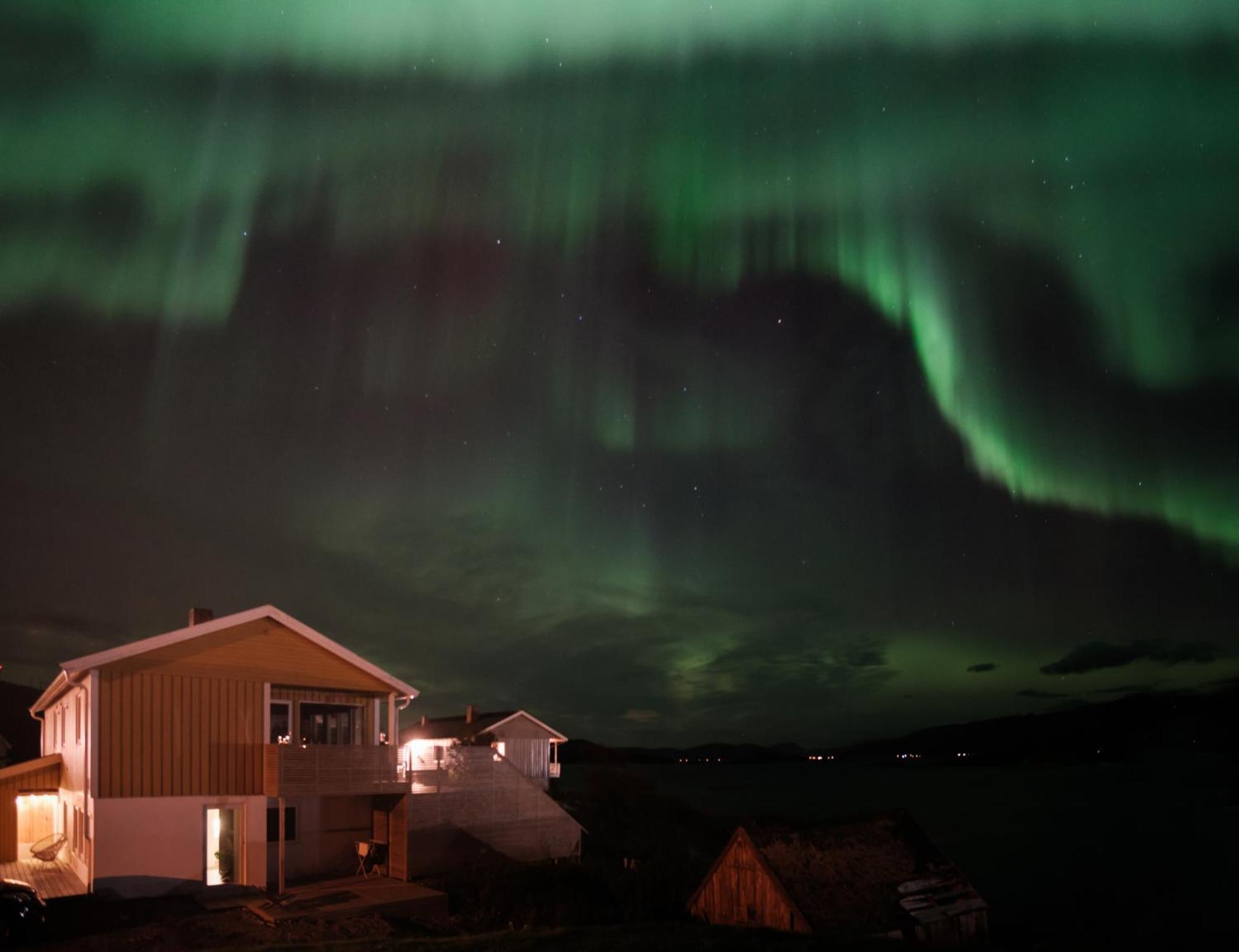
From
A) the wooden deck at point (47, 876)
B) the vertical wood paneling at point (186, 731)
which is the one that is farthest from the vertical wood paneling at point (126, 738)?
the wooden deck at point (47, 876)

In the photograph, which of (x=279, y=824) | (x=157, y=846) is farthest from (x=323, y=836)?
(x=157, y=846)

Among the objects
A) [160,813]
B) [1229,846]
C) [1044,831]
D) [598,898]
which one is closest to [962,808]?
[1044,831]

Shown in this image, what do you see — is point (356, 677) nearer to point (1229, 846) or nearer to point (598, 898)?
point (598, 898)

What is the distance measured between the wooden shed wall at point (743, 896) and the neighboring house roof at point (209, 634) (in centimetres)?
1228

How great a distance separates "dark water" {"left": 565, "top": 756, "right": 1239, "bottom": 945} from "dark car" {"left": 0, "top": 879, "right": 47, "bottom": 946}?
Result: 16.5m

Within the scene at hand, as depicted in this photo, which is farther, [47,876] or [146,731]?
[47,876]

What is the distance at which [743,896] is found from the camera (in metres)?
24.9

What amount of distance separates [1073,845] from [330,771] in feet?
247

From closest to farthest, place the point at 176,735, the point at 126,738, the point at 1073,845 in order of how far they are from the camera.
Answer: the point at 126,738, the point at 176,735, the point at 1073,845

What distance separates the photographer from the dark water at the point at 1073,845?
51.2 metres

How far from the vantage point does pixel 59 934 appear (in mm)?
21484

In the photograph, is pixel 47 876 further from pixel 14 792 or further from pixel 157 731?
pixel 14 792

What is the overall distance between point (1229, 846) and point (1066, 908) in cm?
4659

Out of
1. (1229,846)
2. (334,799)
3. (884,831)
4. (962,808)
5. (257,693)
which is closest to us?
(884,831)
